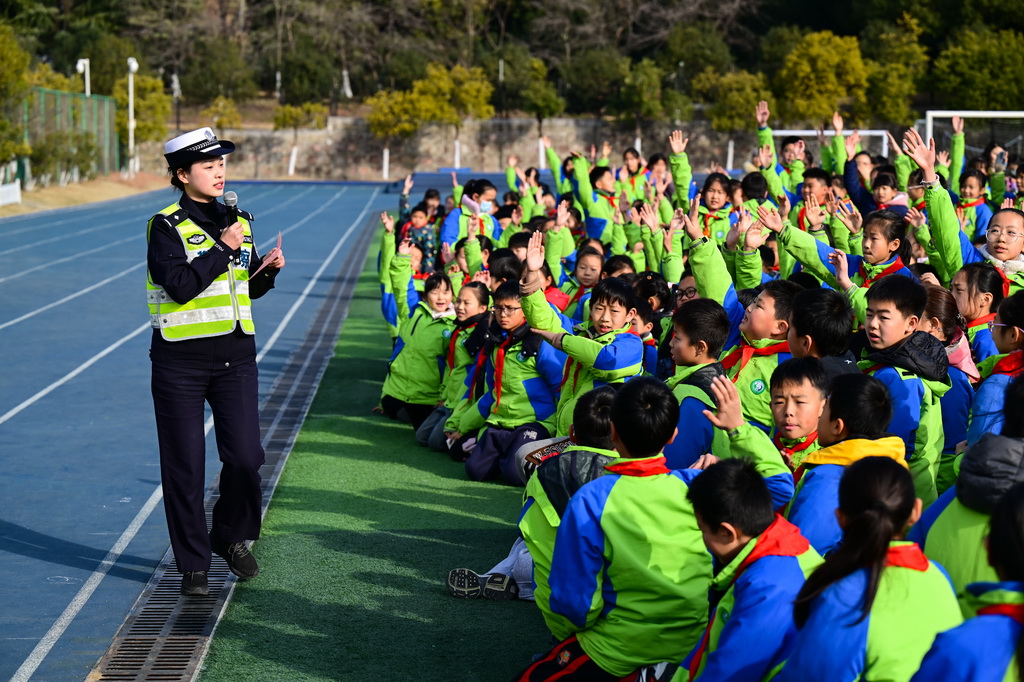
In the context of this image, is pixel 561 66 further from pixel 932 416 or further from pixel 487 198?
pixel 932 416

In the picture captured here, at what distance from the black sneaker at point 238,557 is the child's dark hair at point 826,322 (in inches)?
109

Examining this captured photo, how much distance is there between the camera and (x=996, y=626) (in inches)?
100

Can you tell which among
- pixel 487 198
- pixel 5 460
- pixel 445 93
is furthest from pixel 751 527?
pixel 445 93

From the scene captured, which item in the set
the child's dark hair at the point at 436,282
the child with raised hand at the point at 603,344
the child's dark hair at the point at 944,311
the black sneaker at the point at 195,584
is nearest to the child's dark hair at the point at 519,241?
the child's dark hair at the point at 436,282

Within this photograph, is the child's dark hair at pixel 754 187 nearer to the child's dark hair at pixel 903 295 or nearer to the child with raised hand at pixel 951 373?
the child with raised hand at pixel 951 373

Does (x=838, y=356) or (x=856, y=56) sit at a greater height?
(x=856, y=56)

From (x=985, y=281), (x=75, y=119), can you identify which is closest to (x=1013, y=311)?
(x=985, y=281)

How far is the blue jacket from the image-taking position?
2.52 metres

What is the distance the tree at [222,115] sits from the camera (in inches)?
2267

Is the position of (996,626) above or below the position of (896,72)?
below

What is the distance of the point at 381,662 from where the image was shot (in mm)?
4832

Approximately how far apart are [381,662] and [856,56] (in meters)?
49.6

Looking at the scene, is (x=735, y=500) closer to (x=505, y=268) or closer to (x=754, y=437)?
(x=754, y=437)

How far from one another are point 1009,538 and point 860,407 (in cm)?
132
